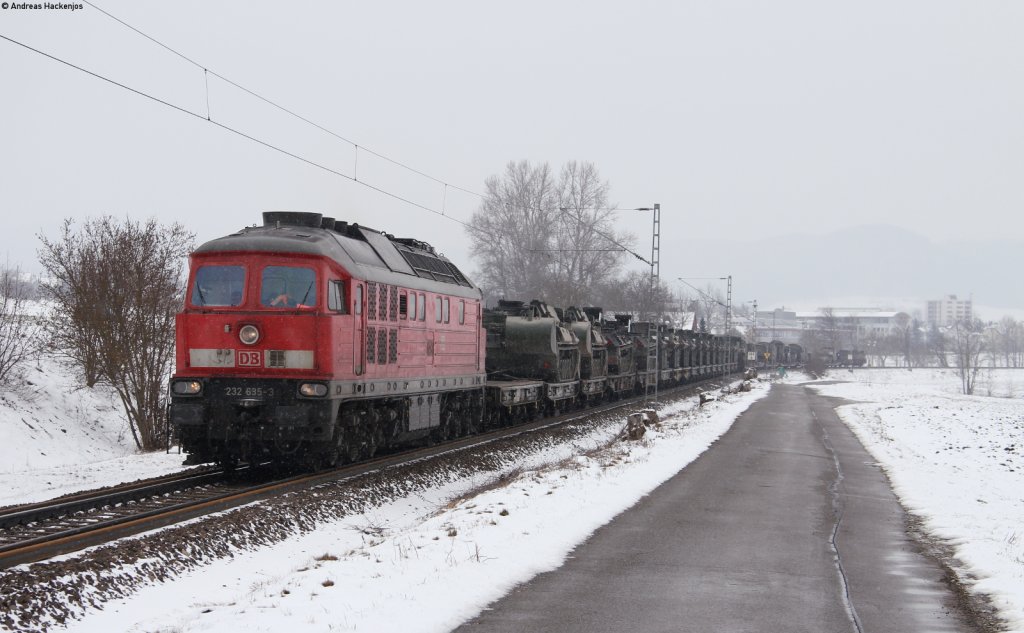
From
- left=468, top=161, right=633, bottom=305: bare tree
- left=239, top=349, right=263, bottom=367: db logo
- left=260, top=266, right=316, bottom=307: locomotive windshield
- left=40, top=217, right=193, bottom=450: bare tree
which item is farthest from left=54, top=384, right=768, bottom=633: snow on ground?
left=468, top=161, right=633, bottom=305: bare tree

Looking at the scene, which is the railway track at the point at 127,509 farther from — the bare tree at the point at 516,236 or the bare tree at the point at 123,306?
the bare tree at the point at 516,236

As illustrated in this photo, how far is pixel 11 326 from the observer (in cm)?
2705

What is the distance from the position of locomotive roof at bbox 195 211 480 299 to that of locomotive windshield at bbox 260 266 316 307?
29cm

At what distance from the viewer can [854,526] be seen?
11.2 m

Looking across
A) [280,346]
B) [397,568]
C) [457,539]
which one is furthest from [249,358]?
[397,568]

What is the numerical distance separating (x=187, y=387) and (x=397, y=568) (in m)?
6.28

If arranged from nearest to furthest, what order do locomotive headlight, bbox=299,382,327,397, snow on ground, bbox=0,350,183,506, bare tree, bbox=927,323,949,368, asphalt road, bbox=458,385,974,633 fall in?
asphalt road, bbox=458,385,974,633, locomotive headlight, bbox=299,382,327,397, snow on ground, bbox=0,350,183,506, bare tree, bbox=927,323,949,368

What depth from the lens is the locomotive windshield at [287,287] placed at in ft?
44.1

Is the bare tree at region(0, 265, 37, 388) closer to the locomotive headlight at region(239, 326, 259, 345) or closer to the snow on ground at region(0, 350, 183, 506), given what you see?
the snow on ground at region(0, 350, 183, 506)

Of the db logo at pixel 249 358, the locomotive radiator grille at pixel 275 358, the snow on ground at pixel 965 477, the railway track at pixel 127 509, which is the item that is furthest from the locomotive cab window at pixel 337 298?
the snow on ground at pixel 965 477

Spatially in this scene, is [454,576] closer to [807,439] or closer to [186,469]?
[186,469]

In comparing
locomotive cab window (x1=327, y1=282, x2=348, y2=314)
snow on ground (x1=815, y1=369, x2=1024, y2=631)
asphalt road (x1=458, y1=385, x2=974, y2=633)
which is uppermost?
locomotive cab window (x1=327, y1=282, x2=348, y2=314)

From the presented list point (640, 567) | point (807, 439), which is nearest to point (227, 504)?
point (640, 567)

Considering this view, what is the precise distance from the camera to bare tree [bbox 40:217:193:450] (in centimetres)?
2420
